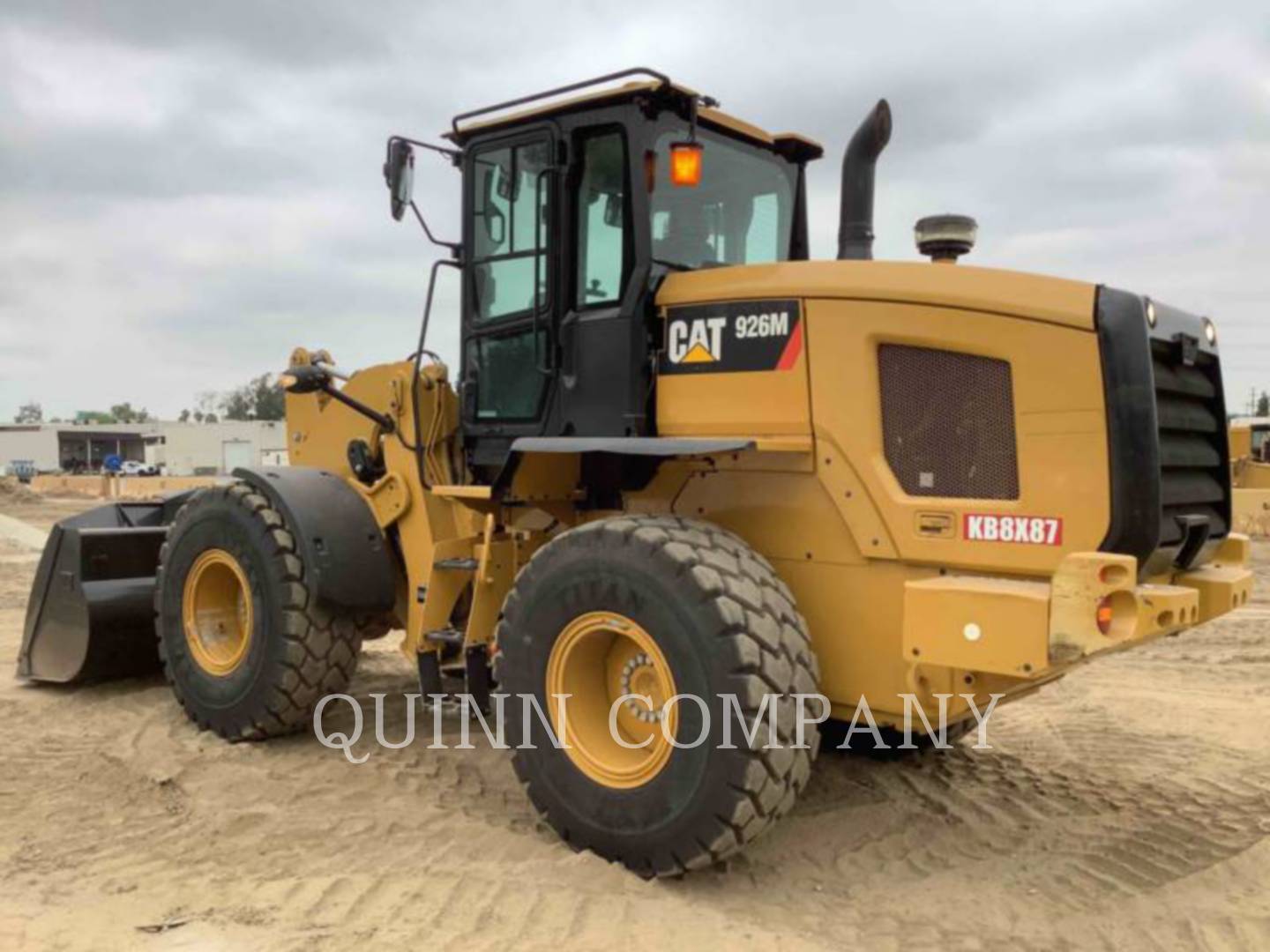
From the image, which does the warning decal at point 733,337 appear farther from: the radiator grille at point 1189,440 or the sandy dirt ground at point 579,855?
the sandy dirt ground at point 579,855

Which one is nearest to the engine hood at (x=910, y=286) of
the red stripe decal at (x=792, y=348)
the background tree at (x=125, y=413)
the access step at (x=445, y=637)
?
the red stripe decal at (x=792, y=348)

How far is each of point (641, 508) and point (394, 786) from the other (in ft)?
5.37

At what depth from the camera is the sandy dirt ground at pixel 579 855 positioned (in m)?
3.57

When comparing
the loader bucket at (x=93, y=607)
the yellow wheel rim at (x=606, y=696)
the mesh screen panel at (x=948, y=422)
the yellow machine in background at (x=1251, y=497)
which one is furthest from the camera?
the yellow machine in background at (x=1251, y=497)

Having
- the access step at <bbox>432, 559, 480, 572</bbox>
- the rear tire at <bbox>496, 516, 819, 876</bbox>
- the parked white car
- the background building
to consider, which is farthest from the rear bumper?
the parked white car

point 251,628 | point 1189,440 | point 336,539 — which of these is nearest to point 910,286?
point 1189,440

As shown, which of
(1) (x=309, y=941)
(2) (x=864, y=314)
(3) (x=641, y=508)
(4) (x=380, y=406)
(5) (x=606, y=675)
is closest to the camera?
(1) (x=309, y=941)

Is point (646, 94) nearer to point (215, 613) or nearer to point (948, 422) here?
point (948, 422)

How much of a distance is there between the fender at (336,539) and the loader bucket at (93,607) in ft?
4.63

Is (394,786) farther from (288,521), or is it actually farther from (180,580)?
(180,580)

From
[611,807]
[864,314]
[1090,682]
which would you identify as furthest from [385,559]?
[1090,682]

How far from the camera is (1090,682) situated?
7.38m

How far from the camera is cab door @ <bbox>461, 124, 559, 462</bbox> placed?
195 inches

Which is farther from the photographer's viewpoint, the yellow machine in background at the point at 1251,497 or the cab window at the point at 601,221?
the yellow machine in background at the point at 1251,497
